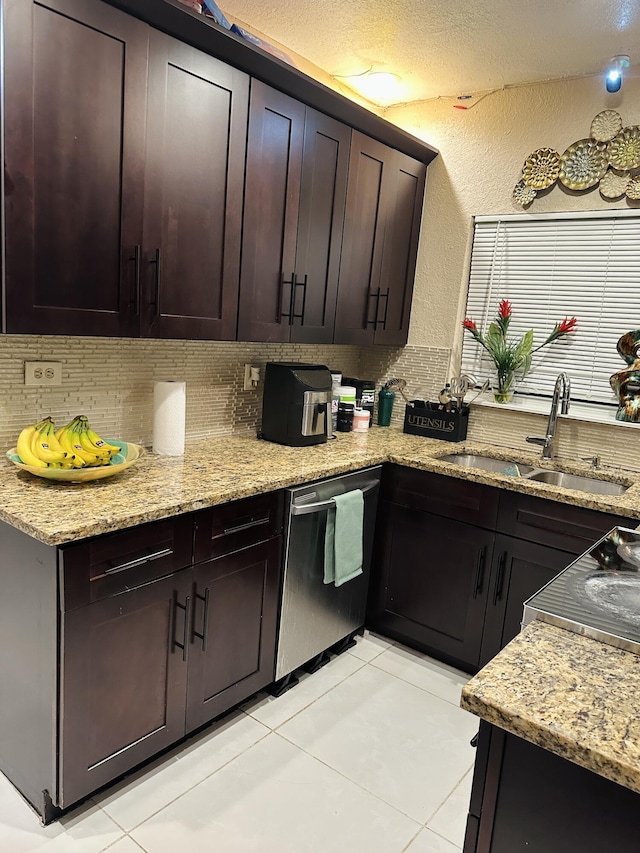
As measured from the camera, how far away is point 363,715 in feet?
7.50

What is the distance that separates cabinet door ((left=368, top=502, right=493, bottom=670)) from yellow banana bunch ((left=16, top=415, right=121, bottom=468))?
52.7 inches

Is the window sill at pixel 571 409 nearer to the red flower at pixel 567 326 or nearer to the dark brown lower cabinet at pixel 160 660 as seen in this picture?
the red flower at pixel 567 326

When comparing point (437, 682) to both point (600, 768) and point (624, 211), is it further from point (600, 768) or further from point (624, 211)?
point (624, 211)

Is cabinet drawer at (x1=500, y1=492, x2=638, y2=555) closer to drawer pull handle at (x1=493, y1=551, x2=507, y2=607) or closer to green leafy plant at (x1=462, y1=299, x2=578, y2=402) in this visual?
drawer pull handle at (x1=493, y1=551, x2=507, y2=607)

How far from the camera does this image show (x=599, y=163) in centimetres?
267

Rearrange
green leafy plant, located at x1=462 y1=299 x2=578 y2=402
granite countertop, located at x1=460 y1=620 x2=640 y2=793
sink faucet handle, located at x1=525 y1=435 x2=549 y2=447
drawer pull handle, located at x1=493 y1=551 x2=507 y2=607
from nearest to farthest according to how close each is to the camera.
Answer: granite countertop, located at x1=460 y1=620 x2=640 y2=793, drawer pull handle, located at x1=493 y1=551 x2=507 y2=607, sink faucet handle, located at x1=525 y1=435 x2=549 y2=447, green leafy plant, located at x1=462 y1=299 x2=578 y2=402

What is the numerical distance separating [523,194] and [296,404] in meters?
1.50

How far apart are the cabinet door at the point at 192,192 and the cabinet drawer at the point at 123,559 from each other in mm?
667

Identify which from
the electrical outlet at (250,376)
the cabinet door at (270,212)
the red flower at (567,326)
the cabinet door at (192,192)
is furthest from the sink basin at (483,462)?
the cabinet door at (192,192)

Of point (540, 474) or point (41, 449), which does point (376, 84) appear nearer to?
point (540, 474)

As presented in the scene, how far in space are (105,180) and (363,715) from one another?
2.04 m

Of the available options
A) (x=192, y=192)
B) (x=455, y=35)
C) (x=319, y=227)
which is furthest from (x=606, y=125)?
(x=192, y=192)

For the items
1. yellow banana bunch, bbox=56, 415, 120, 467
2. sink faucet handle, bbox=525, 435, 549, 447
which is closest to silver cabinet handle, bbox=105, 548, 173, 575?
yellow banana bunch, bbox=56, 415, 120, 467

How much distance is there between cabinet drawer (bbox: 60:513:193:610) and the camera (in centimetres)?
157
